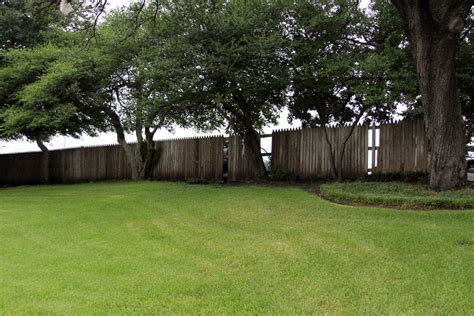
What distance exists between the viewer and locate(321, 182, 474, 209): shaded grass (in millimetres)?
7564

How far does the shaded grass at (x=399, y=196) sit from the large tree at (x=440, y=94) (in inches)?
20.3

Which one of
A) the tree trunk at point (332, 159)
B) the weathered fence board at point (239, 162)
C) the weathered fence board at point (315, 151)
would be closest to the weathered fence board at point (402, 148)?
the weathered fence board at point (315, 151)

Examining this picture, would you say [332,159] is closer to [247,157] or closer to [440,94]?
[247,157]

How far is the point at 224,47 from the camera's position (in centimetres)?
1136

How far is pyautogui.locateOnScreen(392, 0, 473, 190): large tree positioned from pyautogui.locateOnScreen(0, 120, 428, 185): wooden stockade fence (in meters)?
2.18

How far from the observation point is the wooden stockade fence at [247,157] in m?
11.6

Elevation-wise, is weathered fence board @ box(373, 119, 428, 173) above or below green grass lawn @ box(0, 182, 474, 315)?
above

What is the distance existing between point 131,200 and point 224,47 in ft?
14.8

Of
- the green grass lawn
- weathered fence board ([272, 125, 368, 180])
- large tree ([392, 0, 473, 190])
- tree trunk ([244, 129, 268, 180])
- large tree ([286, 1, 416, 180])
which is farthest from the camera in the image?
tree trunk ([244, 129, 268, 180])

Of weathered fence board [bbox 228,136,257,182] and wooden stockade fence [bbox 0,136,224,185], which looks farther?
wooden stockade fence [bbox 0,136,224,185]

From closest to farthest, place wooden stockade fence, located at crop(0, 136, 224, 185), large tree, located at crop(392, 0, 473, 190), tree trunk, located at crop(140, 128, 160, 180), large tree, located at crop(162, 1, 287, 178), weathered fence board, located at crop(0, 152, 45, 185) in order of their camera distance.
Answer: large tree, located at crop(392, 0, 473, 190) < large tree, located at crop(162, 1, 287, 178) < wooden stockade fence, located at crop(0, 136, 224, 185) < tree trunk, located at crop(140, 128, 160, 180) < weathered fence board, located at crop(0, 152, 45, 185)

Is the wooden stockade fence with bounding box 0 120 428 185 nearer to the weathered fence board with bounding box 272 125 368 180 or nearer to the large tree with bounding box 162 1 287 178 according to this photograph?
the weathered fence board with bounding box 272 125 368 180

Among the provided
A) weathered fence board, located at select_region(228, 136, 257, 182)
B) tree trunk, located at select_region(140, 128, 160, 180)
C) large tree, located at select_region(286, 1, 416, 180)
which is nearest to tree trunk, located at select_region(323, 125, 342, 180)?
large tree, located at select_region(286, 1, 416, 180)

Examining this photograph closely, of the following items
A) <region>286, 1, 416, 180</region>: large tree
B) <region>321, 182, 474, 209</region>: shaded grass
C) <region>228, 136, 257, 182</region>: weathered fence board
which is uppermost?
<region>286, 1, 416, 180</region>: large tree
